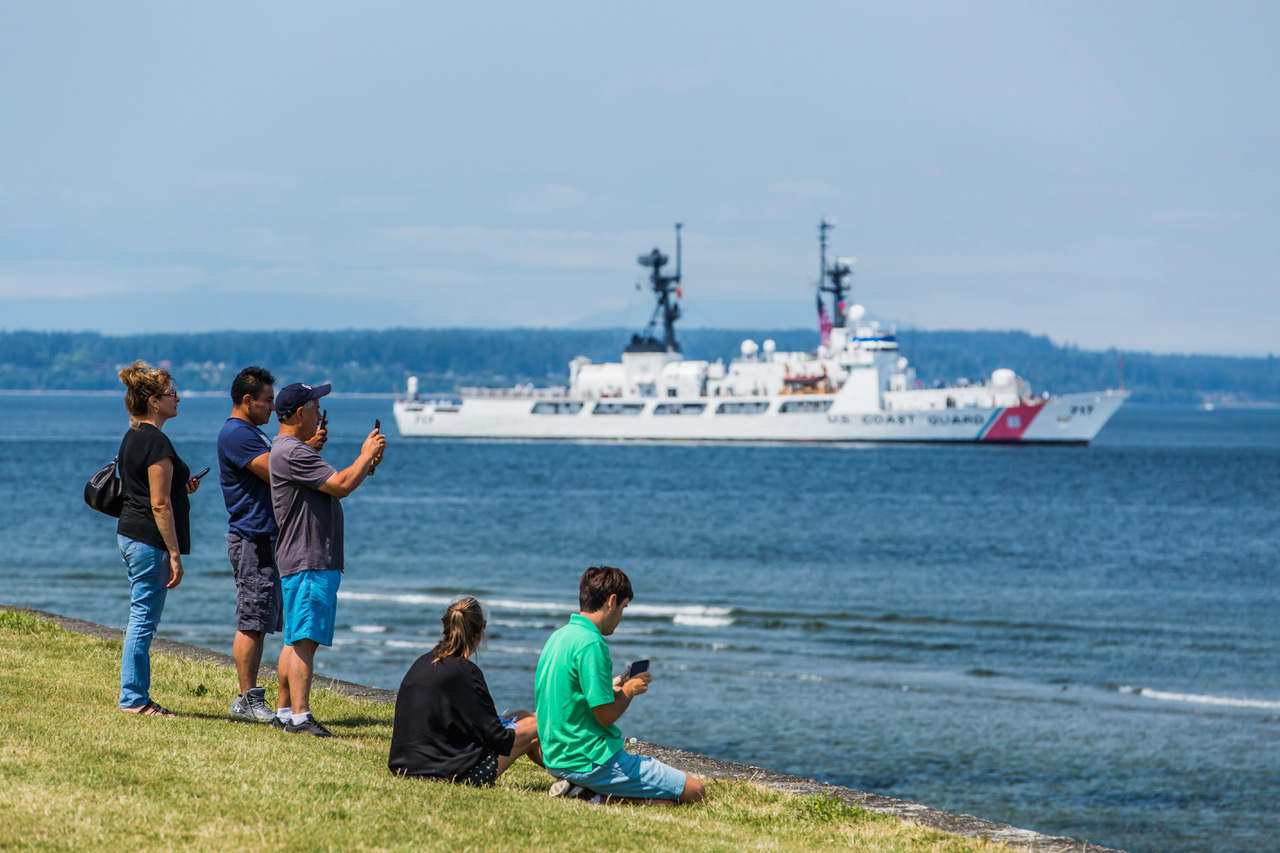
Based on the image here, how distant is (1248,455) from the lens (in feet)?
297

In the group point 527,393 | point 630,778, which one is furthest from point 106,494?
point 527,393

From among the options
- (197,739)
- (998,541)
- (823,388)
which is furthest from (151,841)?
(823,388)

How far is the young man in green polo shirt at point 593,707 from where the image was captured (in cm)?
539

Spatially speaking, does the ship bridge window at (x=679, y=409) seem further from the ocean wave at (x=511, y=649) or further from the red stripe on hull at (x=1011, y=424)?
the ocean wave at (x=511, y=649)

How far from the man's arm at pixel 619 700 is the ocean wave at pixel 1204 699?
1215 centimetres

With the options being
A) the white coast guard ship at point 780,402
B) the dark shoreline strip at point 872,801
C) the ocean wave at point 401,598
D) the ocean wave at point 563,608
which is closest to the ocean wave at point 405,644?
the ocean wave at point 563,608

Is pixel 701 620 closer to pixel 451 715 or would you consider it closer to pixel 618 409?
pixel 451 715

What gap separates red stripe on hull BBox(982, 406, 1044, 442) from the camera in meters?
76.9

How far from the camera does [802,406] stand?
258ft

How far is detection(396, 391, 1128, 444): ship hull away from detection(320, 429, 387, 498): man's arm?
72381mm

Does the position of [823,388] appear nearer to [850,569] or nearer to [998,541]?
[998,541]

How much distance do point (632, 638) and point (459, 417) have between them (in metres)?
70.7

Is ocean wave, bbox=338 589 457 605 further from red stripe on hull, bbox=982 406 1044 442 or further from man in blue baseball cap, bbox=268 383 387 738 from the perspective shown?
red stripe on hull, bbox=982 406 1044 442

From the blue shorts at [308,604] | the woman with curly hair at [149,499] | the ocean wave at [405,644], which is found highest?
the woman with curly hair at [149,499]
